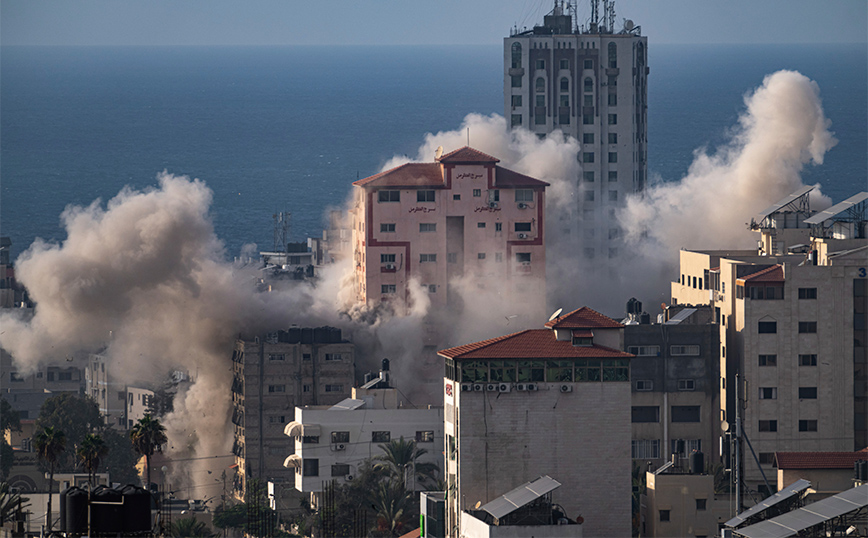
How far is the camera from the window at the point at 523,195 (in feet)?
437

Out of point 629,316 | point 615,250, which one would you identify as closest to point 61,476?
point 629,316

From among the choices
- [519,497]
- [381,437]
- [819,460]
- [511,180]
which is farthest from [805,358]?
[511,180]

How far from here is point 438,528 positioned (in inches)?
3396

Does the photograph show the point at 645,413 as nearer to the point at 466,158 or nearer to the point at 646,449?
the point at 646,449

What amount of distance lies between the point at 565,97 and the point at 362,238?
2908cm

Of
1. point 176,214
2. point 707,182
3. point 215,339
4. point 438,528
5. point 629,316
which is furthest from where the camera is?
point 707,182

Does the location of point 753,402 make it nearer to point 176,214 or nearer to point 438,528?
point 438,528

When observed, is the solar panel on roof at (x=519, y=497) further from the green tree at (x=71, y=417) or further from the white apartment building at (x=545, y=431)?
the green tree at (x=71, y=417)

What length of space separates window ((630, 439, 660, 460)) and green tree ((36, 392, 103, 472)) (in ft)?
112

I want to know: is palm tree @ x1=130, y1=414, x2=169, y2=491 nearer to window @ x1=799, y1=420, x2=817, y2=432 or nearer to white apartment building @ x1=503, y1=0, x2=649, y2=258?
window @ x1=799, y1=420, x2=817, y2=432

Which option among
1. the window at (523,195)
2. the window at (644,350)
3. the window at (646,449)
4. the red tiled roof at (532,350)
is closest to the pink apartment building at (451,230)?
the window at (523,195)

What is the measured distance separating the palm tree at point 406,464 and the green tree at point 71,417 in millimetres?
24332

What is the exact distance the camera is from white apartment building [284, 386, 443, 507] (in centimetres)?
10562

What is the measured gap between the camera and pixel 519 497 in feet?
259
